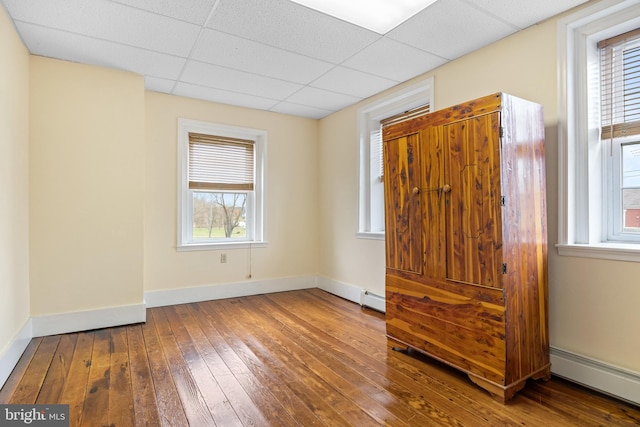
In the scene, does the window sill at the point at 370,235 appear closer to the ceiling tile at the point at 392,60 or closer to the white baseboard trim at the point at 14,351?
the ceiling tile at the point at 392,60

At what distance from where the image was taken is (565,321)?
221 centimetres

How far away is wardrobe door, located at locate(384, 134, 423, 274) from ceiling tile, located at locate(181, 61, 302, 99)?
1473mm

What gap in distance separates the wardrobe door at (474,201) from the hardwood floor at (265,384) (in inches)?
27.9

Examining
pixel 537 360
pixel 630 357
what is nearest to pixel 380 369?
pixel 537 360

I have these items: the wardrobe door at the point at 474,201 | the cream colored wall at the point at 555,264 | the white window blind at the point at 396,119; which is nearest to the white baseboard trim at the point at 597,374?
the cream colored wall at the point at 555,264

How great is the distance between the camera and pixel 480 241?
6.81 feet

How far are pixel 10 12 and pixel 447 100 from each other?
3266 millimetres

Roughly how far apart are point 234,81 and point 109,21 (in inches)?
48.4

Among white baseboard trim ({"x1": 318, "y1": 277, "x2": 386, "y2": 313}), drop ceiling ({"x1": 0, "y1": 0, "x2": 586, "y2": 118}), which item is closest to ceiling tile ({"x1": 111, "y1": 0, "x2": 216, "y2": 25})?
drop ceiling ({"x1": 0, "y1": 0, "x2": 586, "y2": 118})

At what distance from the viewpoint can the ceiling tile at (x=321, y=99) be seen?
12.3 ft

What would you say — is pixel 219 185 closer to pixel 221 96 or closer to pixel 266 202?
pixel 266 202

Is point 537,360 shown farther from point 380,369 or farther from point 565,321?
point 380,369

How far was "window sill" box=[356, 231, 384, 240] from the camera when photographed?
374 centimetres

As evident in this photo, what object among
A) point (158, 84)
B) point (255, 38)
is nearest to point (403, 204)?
point (255, 38)
